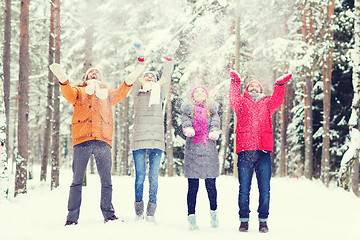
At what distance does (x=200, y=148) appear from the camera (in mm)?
5910

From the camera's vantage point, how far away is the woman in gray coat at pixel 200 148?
18.9 feet

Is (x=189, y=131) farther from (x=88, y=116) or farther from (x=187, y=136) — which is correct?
(x=88, y=116)

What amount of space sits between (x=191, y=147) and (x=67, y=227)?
208 centimetres

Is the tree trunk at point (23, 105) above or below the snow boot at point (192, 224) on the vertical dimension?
above

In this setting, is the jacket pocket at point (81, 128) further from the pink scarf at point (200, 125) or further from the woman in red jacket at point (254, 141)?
the woman in red jacket at point (254, 141)

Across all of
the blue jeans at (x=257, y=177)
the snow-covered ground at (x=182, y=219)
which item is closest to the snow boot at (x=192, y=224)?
the snow-covered ground at (x=182, y=219)

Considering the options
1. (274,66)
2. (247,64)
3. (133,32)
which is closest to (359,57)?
(274,66)

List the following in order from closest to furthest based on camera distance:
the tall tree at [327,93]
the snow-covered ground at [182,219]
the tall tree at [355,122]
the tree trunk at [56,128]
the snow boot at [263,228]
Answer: the snow-covered ground at [182,219] → the snow boot at [263,228] → the tall tree at [355,122] → the tree trunk at [56,128] → the tall tree at [327,93]

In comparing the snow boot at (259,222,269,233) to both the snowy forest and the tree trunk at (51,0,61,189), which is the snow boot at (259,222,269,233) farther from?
the tree trunk at (51,0,61,189)

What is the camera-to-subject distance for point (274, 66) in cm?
1742

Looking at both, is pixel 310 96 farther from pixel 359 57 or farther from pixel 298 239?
pixel 298 239

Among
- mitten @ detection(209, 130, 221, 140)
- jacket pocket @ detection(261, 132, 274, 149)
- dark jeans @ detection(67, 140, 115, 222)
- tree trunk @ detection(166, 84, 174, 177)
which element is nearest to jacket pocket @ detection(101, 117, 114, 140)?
dark jeans @ detection(67, 140, 115, 222)

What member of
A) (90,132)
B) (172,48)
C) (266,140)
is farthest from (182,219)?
(172,48)

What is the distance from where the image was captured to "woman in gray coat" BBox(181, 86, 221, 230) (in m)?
5.77
